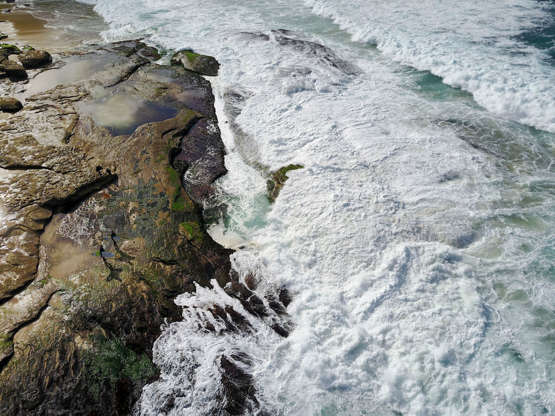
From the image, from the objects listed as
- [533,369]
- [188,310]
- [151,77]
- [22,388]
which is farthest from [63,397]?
[151,77]

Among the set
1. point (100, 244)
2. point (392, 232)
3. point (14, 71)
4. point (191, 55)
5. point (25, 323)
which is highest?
point (191, 55)

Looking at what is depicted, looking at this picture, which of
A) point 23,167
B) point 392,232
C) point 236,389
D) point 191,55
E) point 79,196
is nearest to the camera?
point 236,389

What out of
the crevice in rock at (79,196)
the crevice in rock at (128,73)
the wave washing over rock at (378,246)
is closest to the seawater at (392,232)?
the wave washing over rock at (378,246)

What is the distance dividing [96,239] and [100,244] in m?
0.13

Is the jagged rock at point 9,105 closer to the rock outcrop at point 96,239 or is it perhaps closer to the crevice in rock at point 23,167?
the rock outcrop at point 96,239

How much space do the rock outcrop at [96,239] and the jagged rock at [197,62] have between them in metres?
2.09

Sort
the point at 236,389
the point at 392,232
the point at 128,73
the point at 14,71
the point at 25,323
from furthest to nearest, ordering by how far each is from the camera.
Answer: the point at 128,73 < the point at 14,71 < the point at 392,232 < the point at 25,323 < the point at 236,389

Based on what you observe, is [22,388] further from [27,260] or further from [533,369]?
[533,369]

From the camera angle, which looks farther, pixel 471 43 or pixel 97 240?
pixel 471 43

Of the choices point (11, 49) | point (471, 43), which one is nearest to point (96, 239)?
point (11, 49)

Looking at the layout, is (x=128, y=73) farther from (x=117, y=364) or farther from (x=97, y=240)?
(x=117, y=364)

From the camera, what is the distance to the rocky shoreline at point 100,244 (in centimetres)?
348

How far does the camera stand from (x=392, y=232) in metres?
4.77

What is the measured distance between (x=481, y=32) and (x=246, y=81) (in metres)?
8.97
